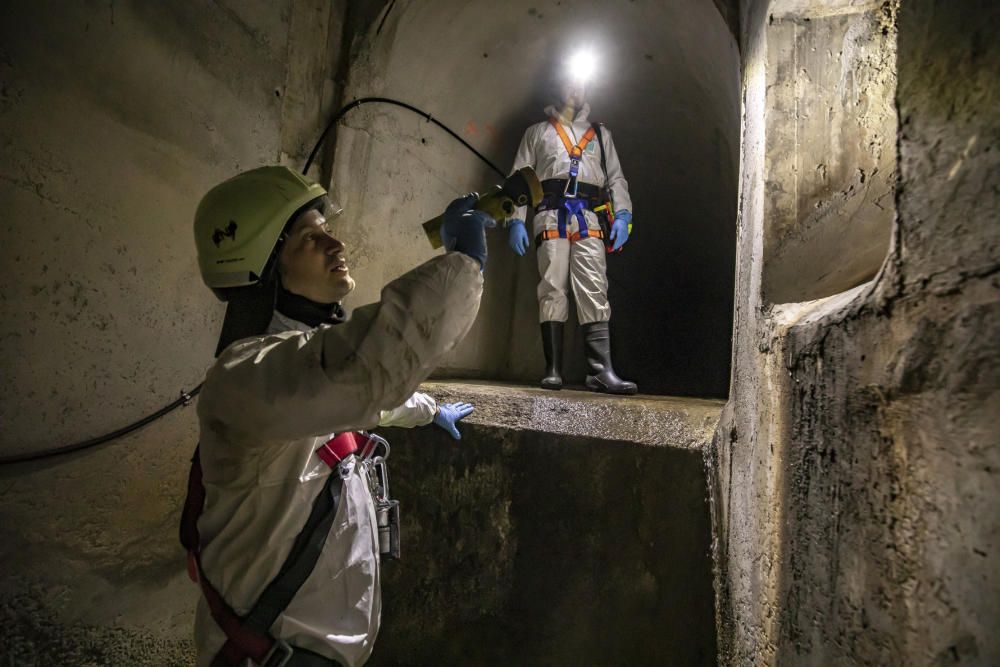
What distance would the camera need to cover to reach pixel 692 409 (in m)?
2.09

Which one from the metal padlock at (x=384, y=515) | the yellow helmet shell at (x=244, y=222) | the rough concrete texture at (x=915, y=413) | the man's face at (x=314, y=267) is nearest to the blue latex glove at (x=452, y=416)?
the metal padlock at (x=384, y=515)

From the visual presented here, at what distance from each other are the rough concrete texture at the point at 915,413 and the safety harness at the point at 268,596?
95cm

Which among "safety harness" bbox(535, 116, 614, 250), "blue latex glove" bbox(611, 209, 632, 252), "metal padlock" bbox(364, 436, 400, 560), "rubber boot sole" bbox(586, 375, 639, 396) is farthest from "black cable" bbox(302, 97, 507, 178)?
"metal padlock" bbox(364, 436, 400, 560)

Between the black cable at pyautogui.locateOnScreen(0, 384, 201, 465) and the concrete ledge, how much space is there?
1.10m

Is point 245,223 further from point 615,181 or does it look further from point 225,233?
point 615,181

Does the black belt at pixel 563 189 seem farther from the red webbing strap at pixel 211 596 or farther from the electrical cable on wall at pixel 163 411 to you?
the red webbing strap at pixel 211 596

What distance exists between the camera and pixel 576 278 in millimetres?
3096

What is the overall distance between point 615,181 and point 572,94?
686 mm

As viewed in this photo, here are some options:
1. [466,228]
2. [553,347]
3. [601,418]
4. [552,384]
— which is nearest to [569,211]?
[553,347]

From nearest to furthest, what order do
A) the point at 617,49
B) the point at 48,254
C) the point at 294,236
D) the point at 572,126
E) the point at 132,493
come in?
1. the point at 294,236
2. the point at 48,254
3. the point at 132,493
4. the point at 572,126
5. the point at 617,49

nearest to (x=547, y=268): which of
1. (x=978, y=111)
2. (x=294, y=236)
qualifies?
(x=294, y=236)

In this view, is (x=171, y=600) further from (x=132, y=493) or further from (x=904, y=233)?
(x=904, y=233)

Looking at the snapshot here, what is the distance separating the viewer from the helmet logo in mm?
1176

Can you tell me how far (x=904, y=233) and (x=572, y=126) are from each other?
2994 mm
